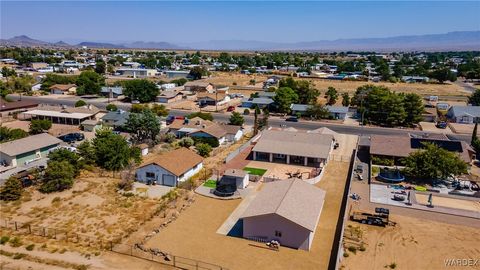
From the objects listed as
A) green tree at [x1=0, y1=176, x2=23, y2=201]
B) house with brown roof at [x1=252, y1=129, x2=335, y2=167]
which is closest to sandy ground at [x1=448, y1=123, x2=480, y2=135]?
house with brown roof at [x1=252, y1=129, x2=335, y2=167]

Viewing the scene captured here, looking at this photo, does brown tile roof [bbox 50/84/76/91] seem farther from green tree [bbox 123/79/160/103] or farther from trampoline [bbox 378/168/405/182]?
trampoline [bbox 378/168/405/182]

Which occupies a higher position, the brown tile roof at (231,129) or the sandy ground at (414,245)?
the brown tile roof at (231,129)

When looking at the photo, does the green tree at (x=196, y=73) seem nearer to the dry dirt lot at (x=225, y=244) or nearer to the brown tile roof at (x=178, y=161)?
the brown tile roof at (x=178, y=161)

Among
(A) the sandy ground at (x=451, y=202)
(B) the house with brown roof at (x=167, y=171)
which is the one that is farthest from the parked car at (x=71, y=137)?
(A) the sandy ground at (x=451, y=202)

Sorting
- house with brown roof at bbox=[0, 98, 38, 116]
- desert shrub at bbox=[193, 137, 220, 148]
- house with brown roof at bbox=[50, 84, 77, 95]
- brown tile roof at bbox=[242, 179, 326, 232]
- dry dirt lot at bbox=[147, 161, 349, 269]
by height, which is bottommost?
dry dirt lot at bbox=[147, 161, 349, 269]

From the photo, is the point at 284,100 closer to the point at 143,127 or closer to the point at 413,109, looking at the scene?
the point at 413,109

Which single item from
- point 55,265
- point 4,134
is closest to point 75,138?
point 4,134

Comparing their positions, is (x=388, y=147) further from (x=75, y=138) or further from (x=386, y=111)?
(x=75, y=138)
